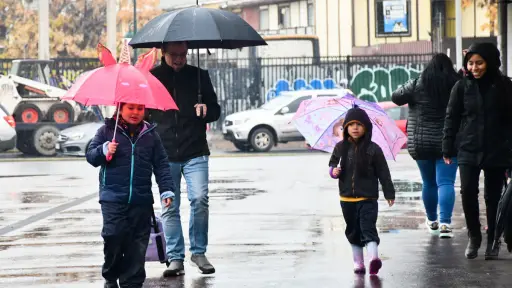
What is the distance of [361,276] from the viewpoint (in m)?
9.66

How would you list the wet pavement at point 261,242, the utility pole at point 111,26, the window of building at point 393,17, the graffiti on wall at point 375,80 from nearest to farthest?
the wet pavement at point 261,242 → the utility pole at point 111,26 → the graffiti on wall at point 375,80 → the window of building at point 393,17

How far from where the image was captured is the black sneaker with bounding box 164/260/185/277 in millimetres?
9781

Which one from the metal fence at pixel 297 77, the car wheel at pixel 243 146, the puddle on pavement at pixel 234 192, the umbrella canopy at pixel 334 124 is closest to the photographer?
the umbrella canopy at pixel 334 124

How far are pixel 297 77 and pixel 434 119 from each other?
2864 centimetres

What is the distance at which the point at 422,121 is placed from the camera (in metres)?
12.1

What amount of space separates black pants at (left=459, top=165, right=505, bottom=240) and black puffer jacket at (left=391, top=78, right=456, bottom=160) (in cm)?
126

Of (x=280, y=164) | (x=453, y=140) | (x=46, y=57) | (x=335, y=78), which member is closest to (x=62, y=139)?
(x=280, y=164)

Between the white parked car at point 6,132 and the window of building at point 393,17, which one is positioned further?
the window of building at point 393,17

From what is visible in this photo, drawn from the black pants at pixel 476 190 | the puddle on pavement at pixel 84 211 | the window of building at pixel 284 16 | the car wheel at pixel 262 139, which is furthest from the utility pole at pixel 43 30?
the black pants at pixel 476 190

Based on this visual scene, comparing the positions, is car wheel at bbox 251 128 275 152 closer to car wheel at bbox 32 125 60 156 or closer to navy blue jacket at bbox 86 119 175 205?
car wheel at bbox 32 125 60 156

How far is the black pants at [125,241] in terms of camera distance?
820 cm

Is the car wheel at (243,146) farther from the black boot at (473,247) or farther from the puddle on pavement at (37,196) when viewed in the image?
the black boot at (473,247)

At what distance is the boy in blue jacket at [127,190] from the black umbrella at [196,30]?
1562 mm

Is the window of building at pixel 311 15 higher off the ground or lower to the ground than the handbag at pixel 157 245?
higher
